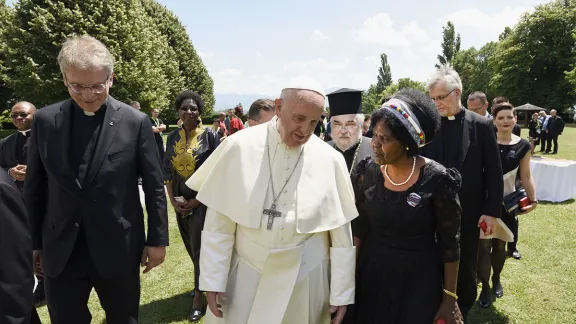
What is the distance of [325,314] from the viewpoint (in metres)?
2.39

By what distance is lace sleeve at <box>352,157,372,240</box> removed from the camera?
2473mm

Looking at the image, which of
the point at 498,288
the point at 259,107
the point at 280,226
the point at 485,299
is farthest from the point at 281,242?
the point at 498,288

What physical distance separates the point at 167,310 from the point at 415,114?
3514 mm

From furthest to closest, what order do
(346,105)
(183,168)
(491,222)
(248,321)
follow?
(183,168)
(346,105)
(491,222)
(248,321)

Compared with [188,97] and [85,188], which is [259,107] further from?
[85,188]

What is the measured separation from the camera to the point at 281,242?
221 centimetres

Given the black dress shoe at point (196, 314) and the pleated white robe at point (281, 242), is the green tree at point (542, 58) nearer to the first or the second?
the black dress shoe at point (196, 314)

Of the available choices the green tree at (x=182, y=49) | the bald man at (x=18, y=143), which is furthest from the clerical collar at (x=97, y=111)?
the green tree at (x=182, y=49)

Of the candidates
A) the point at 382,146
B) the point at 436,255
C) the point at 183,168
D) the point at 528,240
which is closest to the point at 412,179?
the point at 382,146

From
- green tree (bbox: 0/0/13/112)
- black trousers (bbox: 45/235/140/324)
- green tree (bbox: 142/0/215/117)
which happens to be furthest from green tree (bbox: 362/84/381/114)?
black trousers (bbox: 45/235/140/324)

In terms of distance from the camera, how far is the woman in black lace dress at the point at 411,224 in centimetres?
222

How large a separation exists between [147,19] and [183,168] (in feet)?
92.5

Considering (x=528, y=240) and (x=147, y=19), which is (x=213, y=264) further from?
(x=147, y=19)

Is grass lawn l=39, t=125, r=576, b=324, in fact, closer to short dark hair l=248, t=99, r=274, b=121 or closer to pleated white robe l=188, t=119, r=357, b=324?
pleated white robe l=188, t=119, r=357, b=324
